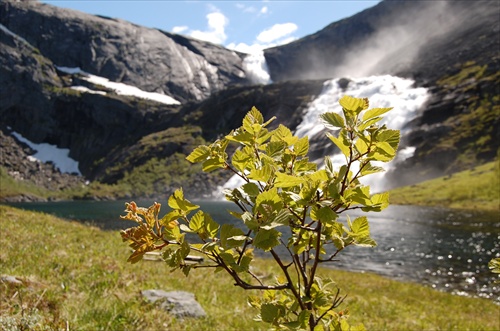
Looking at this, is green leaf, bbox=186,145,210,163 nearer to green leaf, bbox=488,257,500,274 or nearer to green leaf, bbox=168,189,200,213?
green leaf, bbox=168,189,200,213

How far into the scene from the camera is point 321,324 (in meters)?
2.88

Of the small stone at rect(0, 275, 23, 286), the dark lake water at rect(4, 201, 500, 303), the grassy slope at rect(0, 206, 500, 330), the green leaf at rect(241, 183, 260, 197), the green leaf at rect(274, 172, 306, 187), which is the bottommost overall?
the dark lake water at rect(4, 201, 500, 303)

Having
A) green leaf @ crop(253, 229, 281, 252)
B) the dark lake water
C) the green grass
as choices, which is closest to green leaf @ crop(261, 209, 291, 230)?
green leaf @ crop(253, 229, 281, 252)

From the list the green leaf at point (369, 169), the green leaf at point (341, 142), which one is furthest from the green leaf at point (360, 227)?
the green leaf at point (341, 142)

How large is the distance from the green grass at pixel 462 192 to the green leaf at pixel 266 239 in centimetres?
10472

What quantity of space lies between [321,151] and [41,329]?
18493 cm

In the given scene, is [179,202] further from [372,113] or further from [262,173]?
[372,113]

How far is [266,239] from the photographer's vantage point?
1.91 m

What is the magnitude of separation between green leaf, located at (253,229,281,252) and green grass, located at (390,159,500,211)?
105m

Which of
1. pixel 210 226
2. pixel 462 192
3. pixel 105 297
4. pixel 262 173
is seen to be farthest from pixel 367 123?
pixel 462 192

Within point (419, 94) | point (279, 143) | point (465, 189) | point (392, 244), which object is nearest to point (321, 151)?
point (419, 94)

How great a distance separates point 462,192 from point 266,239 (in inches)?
4918

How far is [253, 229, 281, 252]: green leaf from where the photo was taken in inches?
73.3

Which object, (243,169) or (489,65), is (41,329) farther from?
(489,65)
